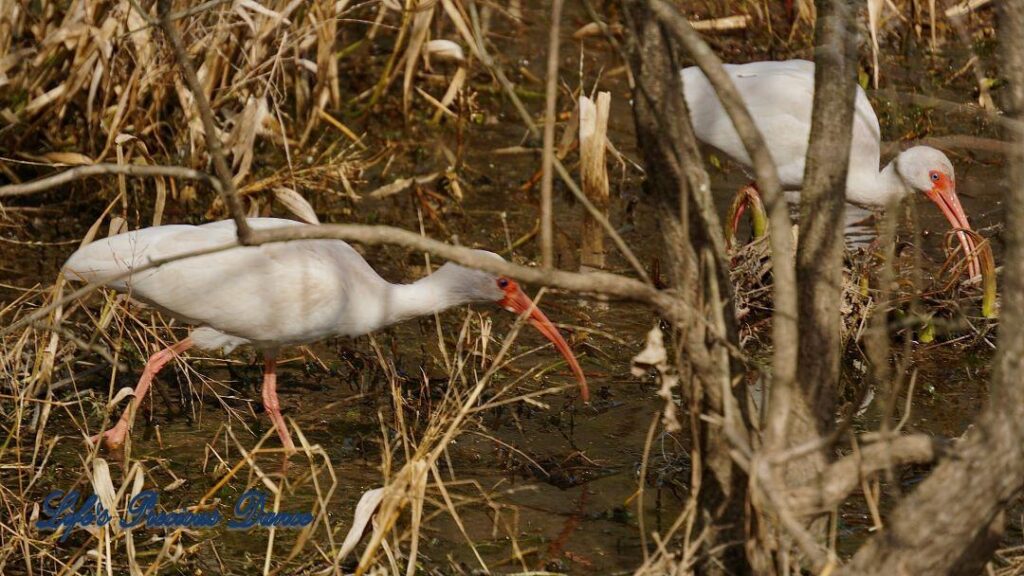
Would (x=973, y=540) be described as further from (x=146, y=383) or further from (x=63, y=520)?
(x=146, y=383)

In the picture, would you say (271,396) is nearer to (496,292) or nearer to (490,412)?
(490,412)

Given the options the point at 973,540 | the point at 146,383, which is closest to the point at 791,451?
the point at 973,540

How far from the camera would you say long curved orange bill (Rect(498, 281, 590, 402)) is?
4.79 m

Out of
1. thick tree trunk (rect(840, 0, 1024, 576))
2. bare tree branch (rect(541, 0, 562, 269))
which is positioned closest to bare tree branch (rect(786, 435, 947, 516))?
thick tree trunk (rect(840, 0, 1024, 576))

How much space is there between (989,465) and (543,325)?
253cm

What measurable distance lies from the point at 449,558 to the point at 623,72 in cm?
503

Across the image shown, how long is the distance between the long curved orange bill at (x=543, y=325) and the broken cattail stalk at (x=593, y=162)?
52.3 inches

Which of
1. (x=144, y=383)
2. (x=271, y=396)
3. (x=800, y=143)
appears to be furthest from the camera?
(x=800, y=143)

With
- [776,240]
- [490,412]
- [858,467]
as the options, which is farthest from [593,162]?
[858,467]

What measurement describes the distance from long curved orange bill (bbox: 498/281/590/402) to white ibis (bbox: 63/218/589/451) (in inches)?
1.1

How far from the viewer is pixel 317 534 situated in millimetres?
3916

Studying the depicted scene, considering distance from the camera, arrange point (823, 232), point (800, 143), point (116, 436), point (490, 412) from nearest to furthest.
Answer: point (823, 232) → point (116, 436) → point (490, 412) → point (800, 143)

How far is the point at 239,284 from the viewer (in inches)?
180

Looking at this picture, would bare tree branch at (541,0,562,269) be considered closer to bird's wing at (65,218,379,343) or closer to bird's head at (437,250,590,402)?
bird's wing at (65,218,379,343)
